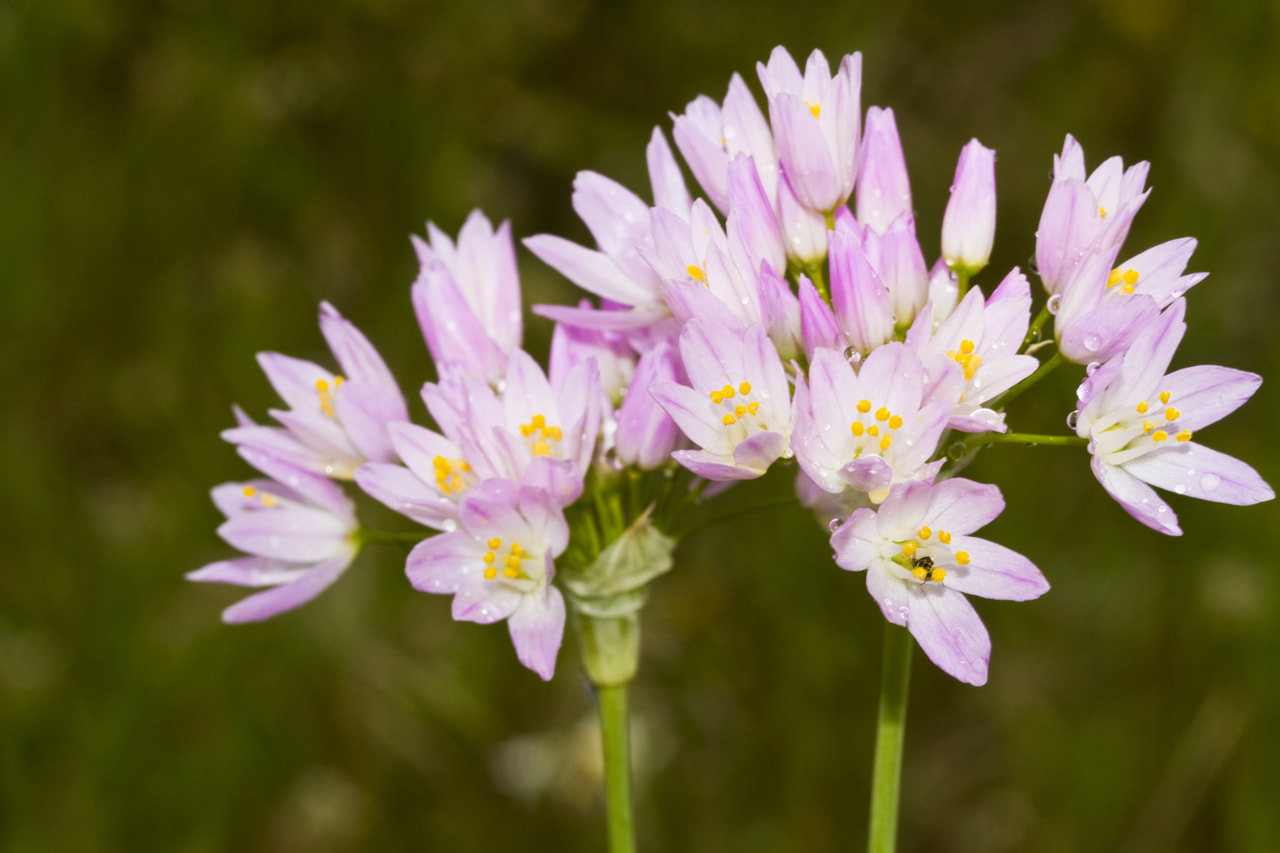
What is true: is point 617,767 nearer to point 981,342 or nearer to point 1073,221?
point 981,342

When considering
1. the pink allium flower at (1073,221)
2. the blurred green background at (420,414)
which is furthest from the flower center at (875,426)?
the blurred green background at (420,414)

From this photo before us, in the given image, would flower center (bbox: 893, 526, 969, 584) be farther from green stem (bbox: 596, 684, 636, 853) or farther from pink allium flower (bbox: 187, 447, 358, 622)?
pink allium flower (bbox: 187, 447, 358, 622)

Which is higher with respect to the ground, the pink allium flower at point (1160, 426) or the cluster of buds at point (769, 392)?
the cluster of buds at point (769, 392)

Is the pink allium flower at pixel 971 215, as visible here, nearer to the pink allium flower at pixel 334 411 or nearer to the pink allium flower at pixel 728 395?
the pink allium flower at pixel 728 395

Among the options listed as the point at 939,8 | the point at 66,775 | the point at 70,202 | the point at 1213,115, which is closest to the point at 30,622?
the point at 66,775

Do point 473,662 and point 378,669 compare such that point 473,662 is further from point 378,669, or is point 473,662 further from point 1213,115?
point 1213,115

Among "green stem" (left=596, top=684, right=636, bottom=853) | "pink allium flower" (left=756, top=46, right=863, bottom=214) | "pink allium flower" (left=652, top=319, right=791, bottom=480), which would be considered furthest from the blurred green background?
"pink allium flower" (left=756, top=46, right=863, bottom=214)
